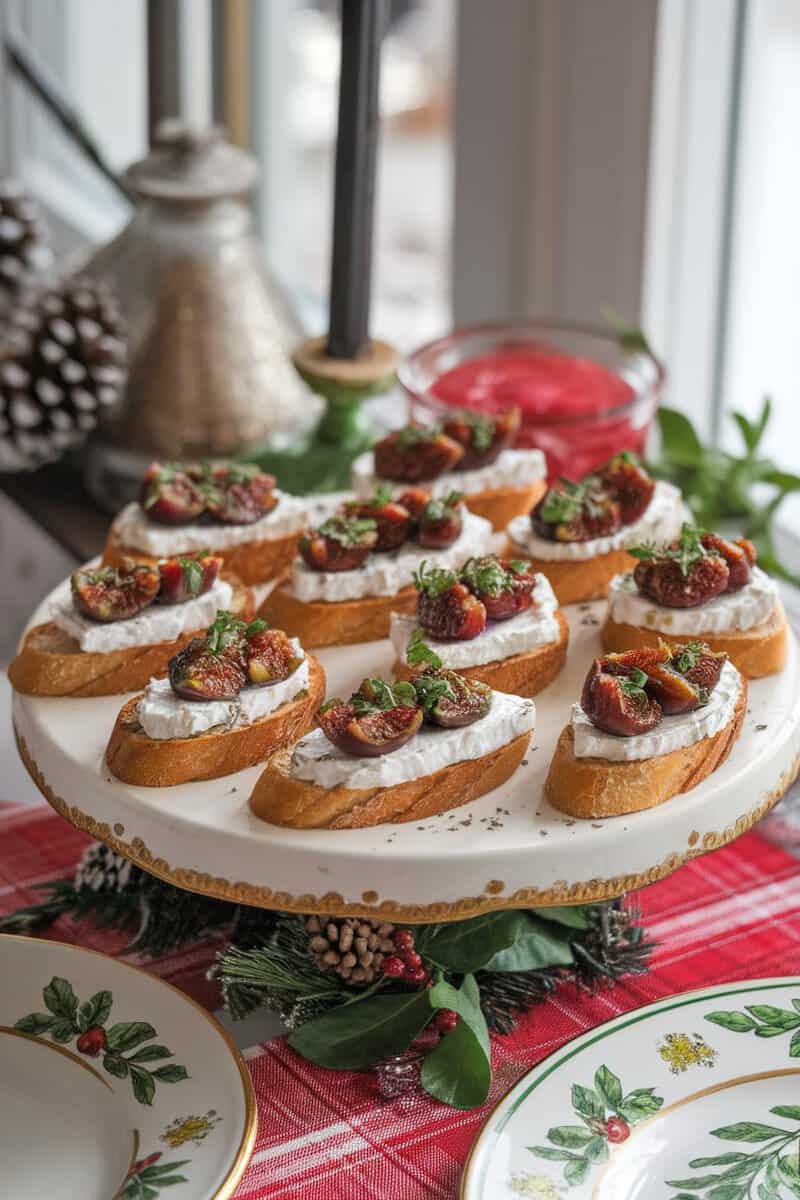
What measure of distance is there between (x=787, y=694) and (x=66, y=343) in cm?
93

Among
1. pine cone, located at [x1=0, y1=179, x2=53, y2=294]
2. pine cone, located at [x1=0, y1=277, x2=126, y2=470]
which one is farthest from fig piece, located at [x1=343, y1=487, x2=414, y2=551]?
pine cone, located at [x1=0, y1=179, x2=53, y2=294]

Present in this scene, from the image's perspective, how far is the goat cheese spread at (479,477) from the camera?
4.34ft

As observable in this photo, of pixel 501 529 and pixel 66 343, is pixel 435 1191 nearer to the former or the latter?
pixel 501 529

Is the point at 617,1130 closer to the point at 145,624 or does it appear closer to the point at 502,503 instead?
the point at 145,624

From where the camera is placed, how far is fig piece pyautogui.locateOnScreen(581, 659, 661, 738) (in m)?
0.98

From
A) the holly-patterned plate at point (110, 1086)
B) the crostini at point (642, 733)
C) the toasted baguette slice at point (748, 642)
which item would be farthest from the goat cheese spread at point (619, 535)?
the holly-patterned plate at point (110, 1086)

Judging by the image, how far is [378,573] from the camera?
1191 mm

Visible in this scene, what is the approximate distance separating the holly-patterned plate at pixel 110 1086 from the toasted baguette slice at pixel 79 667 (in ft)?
0.57

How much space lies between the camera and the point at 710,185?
1992 millimetres

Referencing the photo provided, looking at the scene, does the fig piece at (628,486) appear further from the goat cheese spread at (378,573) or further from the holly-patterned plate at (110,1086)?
the holly-patterned plate at (110,1086)

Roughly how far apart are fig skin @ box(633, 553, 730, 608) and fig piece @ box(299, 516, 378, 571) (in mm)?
215

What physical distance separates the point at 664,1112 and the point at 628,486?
20.3 inches

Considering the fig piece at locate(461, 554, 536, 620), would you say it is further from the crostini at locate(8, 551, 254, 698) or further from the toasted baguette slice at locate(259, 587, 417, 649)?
the crostini at locate(8, 551, 254, 698)

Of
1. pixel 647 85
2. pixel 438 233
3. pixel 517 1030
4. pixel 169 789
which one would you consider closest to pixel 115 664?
pixel 169 789
